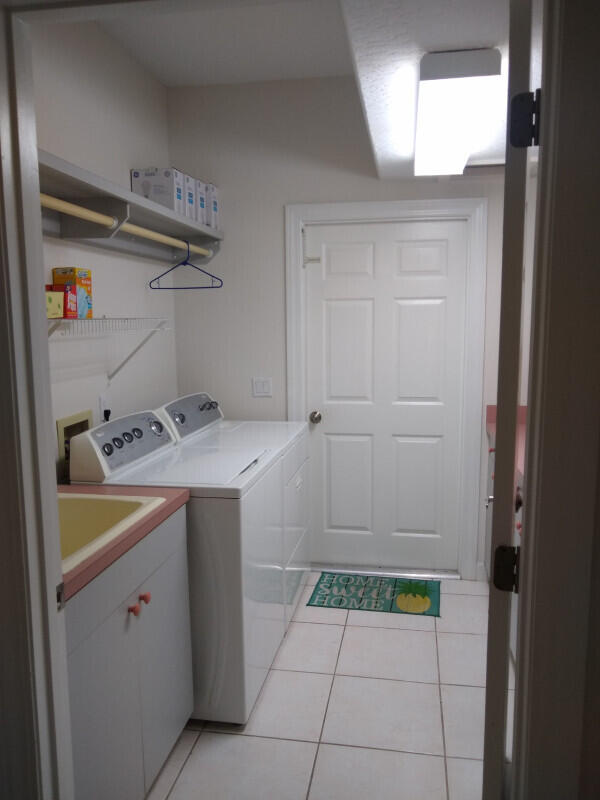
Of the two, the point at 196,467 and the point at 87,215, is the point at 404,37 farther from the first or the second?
the point at 196,467

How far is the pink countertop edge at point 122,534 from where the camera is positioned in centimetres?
148

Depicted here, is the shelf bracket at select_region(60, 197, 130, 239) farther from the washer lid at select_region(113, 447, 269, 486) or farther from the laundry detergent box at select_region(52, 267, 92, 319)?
the washer lid at select_region(113, 447, 269, 486)

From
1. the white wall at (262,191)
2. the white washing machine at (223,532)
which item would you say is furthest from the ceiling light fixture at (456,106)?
the white washing machine at (223,532)

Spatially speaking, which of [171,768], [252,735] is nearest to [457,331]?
[252,735]

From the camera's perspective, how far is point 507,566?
1.12m

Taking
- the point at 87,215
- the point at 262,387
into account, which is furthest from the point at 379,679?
the point at 87,215

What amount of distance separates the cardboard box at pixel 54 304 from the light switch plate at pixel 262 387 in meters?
1.60

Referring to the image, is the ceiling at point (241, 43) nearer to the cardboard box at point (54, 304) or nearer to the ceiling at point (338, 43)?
the ceiling at point (338, 43)

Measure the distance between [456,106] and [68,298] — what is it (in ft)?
4.88

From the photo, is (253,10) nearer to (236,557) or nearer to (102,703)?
(236,557)

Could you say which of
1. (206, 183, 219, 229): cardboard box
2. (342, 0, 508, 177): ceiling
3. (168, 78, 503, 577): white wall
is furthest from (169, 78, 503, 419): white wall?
(342, 0, 508, 177): ceiling

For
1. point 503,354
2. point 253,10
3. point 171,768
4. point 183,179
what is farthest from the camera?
point 183,179

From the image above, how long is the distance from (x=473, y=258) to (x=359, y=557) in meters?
1.79

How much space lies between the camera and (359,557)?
12.4 feet
